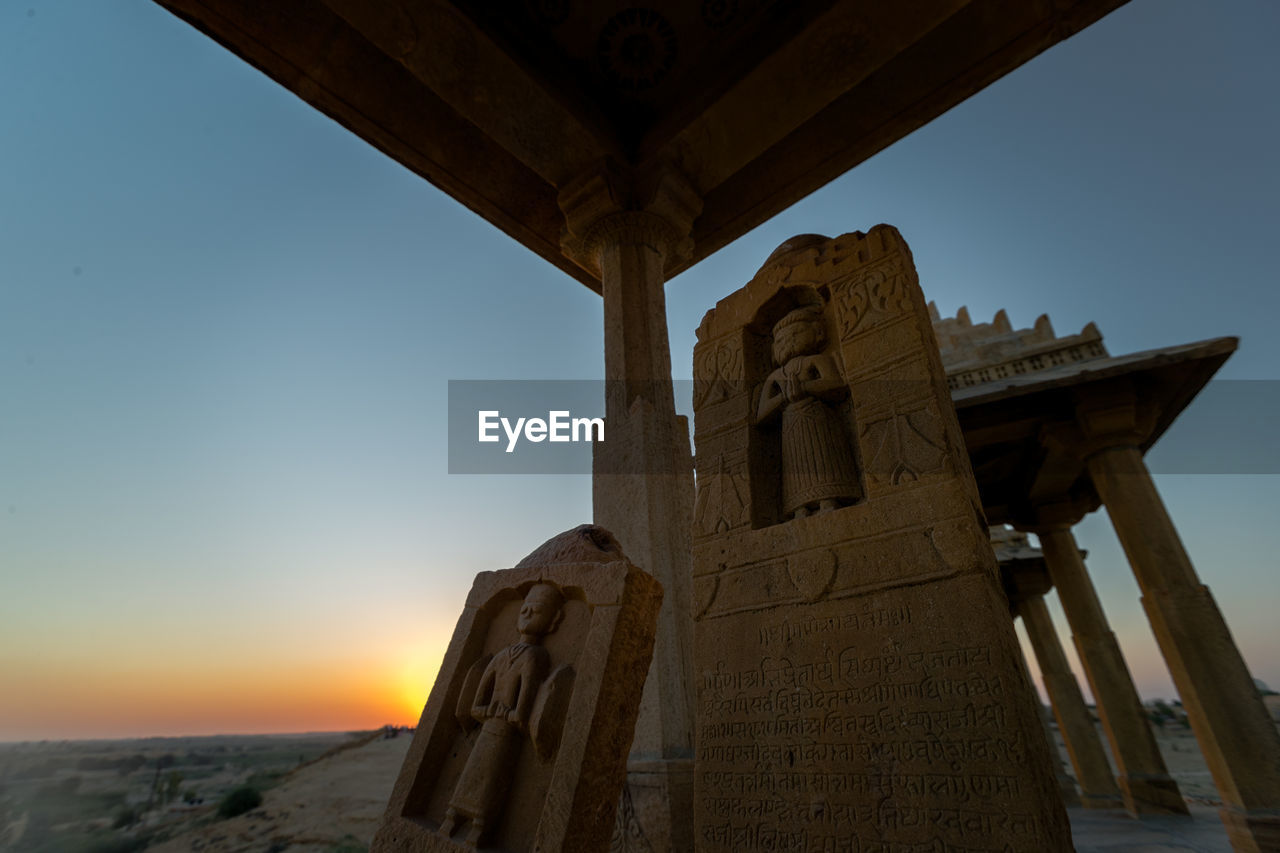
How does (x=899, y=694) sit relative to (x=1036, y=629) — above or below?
below

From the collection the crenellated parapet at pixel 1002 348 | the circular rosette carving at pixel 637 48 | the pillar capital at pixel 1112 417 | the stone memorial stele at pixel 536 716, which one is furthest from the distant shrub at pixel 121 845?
the pillar capital at pixel 1112 417

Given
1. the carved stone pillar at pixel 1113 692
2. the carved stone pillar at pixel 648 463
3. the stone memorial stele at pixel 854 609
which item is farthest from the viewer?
the carved stone pillar at pixel 1113 692

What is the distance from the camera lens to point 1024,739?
1993 mm

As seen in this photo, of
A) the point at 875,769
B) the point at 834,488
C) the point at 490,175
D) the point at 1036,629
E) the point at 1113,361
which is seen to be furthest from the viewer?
the point at 1036,629

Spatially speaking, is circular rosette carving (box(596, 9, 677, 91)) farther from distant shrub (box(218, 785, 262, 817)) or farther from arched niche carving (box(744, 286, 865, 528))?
distant shrub (box(218, 785, 262, 817))

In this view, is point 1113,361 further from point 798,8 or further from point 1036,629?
point 1036,629

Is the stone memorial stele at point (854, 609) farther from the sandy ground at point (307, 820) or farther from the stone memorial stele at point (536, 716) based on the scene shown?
the sandy ground at point (307, 820)

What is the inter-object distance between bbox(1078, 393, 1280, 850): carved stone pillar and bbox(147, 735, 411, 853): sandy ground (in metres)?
9.69

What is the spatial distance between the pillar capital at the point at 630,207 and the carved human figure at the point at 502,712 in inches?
161

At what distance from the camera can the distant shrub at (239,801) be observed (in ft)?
43.8

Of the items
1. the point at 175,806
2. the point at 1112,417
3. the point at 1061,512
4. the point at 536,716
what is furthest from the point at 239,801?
the point at 1112,417

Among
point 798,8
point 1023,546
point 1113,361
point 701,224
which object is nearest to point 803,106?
point 798,8

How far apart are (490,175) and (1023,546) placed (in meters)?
12.8

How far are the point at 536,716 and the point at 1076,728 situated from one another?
11.1 m
